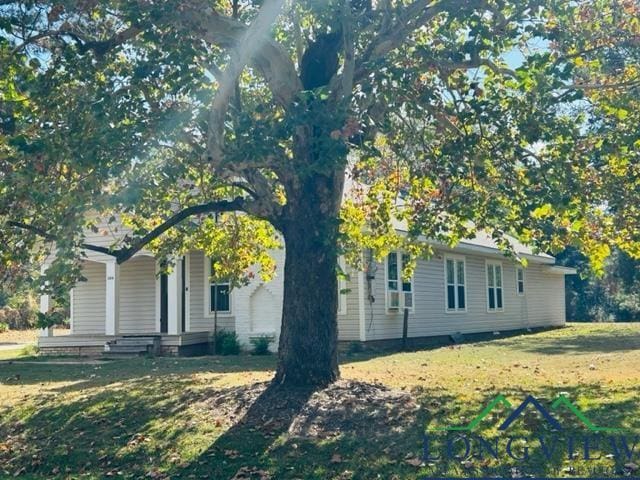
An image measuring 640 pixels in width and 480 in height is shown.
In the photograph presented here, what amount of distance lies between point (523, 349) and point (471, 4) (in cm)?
1279

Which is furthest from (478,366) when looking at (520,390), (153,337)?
(153,337)

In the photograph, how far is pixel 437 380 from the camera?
467 inches

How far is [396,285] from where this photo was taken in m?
20.8

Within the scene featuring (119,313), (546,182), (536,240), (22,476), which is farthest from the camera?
(119,313)

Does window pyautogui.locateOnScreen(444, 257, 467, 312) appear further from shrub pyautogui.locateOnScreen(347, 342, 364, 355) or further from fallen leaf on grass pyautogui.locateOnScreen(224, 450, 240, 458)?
fallen leaf on grass pyautogui.locateOnScreen(224, 450, 240, 458)

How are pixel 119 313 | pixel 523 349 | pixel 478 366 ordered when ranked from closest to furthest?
pixel 478 366 < pixel 523 349 < pixel 119 313

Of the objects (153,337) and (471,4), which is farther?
(153,337)

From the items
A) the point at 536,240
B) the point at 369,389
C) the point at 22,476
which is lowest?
the point at 22,476

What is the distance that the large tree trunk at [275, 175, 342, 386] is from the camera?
9.55 metres

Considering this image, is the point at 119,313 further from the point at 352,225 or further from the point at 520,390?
the point at 520,390

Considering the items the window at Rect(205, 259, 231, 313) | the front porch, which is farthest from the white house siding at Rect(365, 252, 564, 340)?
the front porch

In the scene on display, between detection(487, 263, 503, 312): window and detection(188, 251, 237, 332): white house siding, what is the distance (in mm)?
10789

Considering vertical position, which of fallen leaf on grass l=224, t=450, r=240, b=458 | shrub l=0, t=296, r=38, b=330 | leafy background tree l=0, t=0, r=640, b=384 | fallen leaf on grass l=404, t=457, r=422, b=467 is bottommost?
fallen leaf on grass l=224, t=450, r=240, b=458

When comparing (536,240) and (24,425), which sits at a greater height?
(536,240)
